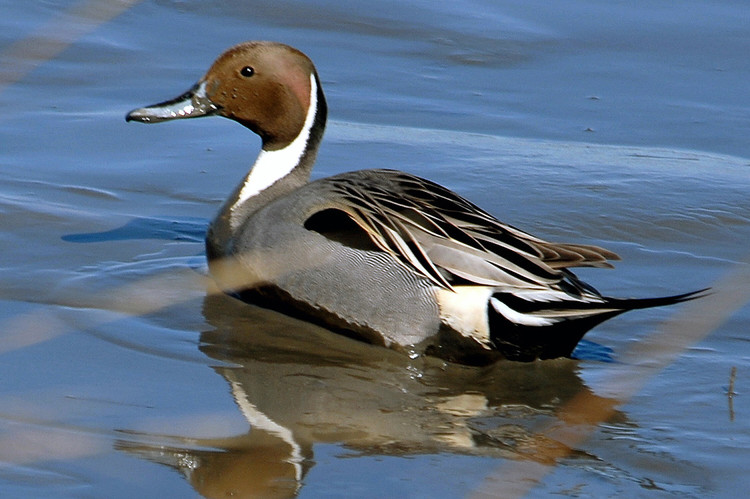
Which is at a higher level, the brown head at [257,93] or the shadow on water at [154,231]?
the brown head at [257,93]

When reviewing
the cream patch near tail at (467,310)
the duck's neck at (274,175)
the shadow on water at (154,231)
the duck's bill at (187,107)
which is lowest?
the shadow on water at (154,231)

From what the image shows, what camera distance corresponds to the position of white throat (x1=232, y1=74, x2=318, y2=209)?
546 cm

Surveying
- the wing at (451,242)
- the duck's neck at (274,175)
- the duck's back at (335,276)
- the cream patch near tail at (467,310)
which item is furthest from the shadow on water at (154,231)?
the cream patch near tail at (467,310)

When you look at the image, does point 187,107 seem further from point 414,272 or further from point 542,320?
point 542,320

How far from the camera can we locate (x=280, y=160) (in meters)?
5.54

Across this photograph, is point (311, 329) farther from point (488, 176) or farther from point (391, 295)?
point (488, 176)

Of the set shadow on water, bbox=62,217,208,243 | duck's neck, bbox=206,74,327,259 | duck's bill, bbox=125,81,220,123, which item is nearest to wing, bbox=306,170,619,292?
duck's neck, bbox=206,74,327,259

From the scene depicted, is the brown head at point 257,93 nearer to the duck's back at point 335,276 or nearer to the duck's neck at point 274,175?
the duck's neck at point 274,175

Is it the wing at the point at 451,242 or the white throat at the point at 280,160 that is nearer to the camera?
the wing at the point at 451,242

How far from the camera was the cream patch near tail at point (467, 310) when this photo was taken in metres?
4.58

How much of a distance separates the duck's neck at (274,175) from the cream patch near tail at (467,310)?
1096 mm

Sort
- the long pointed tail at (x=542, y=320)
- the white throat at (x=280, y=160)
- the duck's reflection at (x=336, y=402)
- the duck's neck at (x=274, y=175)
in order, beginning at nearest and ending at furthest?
1. the duck's reflection at (x=336, y=402)
2. the long pointed tail at (x=542, y=320)
3. the duck's neck at (x=274, y=175)
4. the white throat at (x=280, y=160)

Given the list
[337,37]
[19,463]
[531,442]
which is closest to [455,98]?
[337,37]

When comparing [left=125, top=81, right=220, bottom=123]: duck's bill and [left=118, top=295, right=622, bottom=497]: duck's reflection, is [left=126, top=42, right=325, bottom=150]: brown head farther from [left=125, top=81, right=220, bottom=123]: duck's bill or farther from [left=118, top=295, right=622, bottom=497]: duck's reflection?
[left=118, top=295, right=622, bottom=497]: duck's reflection
